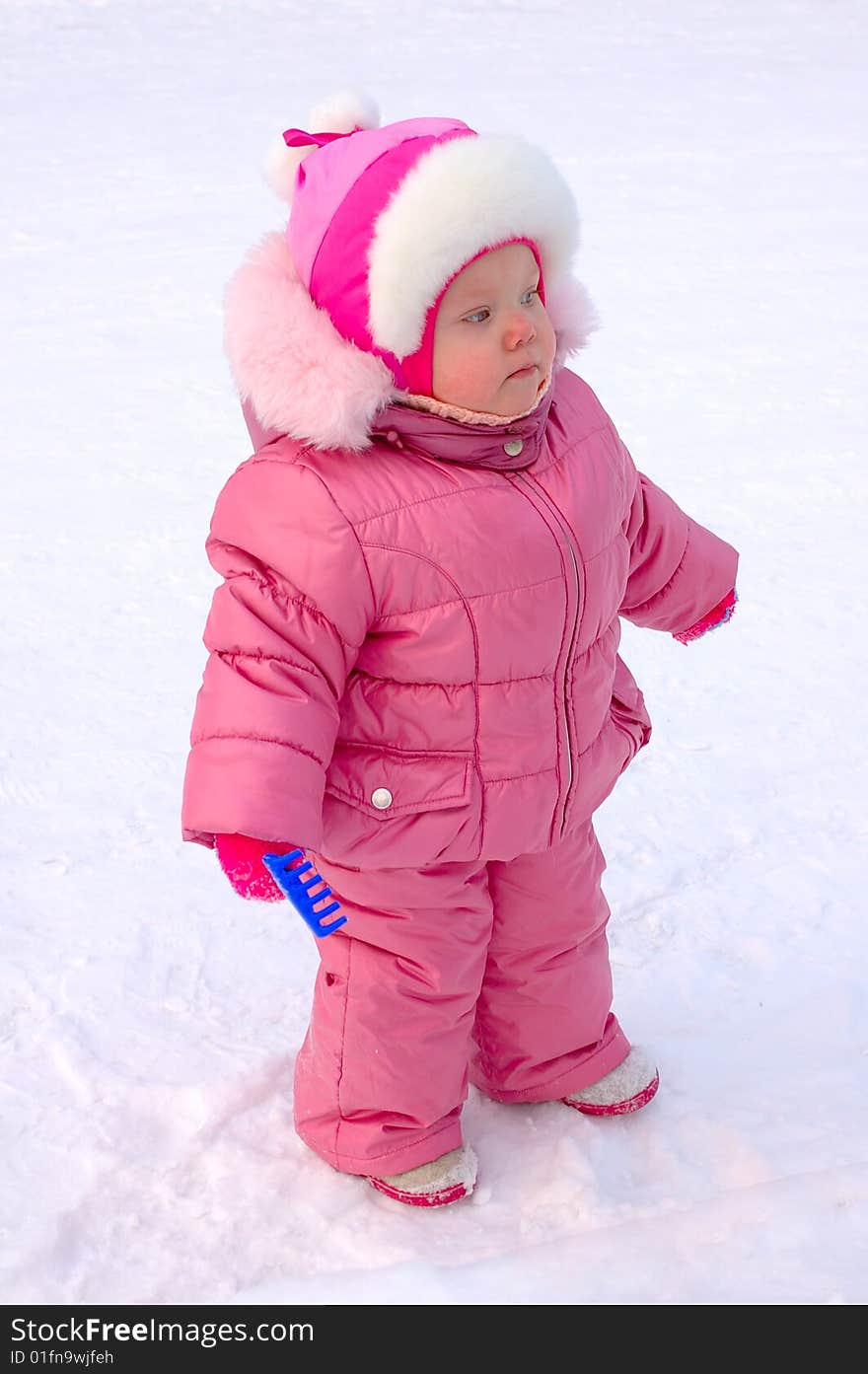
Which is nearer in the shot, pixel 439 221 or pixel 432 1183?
pixel 439 221

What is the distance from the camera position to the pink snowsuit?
1.36 metres

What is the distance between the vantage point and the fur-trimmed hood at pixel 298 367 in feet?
4.41

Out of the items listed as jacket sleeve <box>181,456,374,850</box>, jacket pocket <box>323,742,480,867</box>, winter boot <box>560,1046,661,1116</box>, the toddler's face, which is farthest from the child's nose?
winter boot <box>560,1046,661,1116</box>

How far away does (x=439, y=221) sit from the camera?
4.32 ft

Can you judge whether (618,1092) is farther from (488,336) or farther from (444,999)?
(488,336)

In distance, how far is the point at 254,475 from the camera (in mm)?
1405

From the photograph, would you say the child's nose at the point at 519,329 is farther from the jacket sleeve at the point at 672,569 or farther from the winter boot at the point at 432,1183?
the winter boot at the point at 432,1183

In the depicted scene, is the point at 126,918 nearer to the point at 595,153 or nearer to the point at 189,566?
the point at 189,566

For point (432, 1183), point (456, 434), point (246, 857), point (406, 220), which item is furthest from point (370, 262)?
point (432, 1183)

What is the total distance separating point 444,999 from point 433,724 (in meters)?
0.31

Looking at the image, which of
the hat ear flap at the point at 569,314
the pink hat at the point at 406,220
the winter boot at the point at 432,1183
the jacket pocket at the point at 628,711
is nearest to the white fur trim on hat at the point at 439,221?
the pink hat at the point at 406,220
